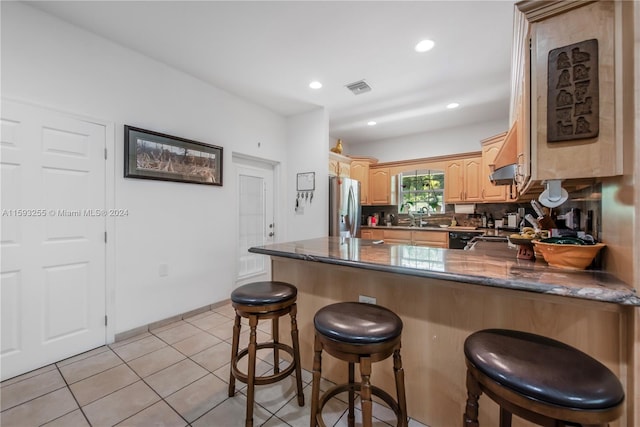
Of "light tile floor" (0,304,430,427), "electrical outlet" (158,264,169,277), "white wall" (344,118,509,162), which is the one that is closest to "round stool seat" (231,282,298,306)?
"light tile floor" (0,304,430,427)

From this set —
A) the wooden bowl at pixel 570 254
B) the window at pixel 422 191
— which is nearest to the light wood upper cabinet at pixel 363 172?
the window at pixel 422 191

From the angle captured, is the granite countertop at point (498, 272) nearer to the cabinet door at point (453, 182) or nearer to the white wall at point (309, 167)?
the white wall at point (309, 167)

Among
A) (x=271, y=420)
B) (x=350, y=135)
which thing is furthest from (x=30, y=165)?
(x=350, y=135)

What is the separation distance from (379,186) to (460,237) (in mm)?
1893

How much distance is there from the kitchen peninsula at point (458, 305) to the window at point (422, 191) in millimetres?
3849

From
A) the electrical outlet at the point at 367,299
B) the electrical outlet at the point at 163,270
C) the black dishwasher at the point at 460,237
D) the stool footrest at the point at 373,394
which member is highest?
the black dishwasher at the point at 460,237

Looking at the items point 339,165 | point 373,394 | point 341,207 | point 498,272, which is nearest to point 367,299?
point 373,394

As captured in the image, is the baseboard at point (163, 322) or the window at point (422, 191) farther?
the window at point (422, 191)

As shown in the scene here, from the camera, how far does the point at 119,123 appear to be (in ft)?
8.30

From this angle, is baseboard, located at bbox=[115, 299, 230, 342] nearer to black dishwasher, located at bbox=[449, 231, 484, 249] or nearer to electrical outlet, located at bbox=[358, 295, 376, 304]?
electrical outlet, located at bbox=[358, 295, 376, 304]

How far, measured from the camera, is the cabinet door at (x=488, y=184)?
4215 mm

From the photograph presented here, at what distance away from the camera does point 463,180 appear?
15.5 ft

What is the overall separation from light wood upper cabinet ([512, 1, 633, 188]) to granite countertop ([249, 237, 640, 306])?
0.43 metres

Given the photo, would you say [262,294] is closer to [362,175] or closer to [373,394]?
[373,394]
